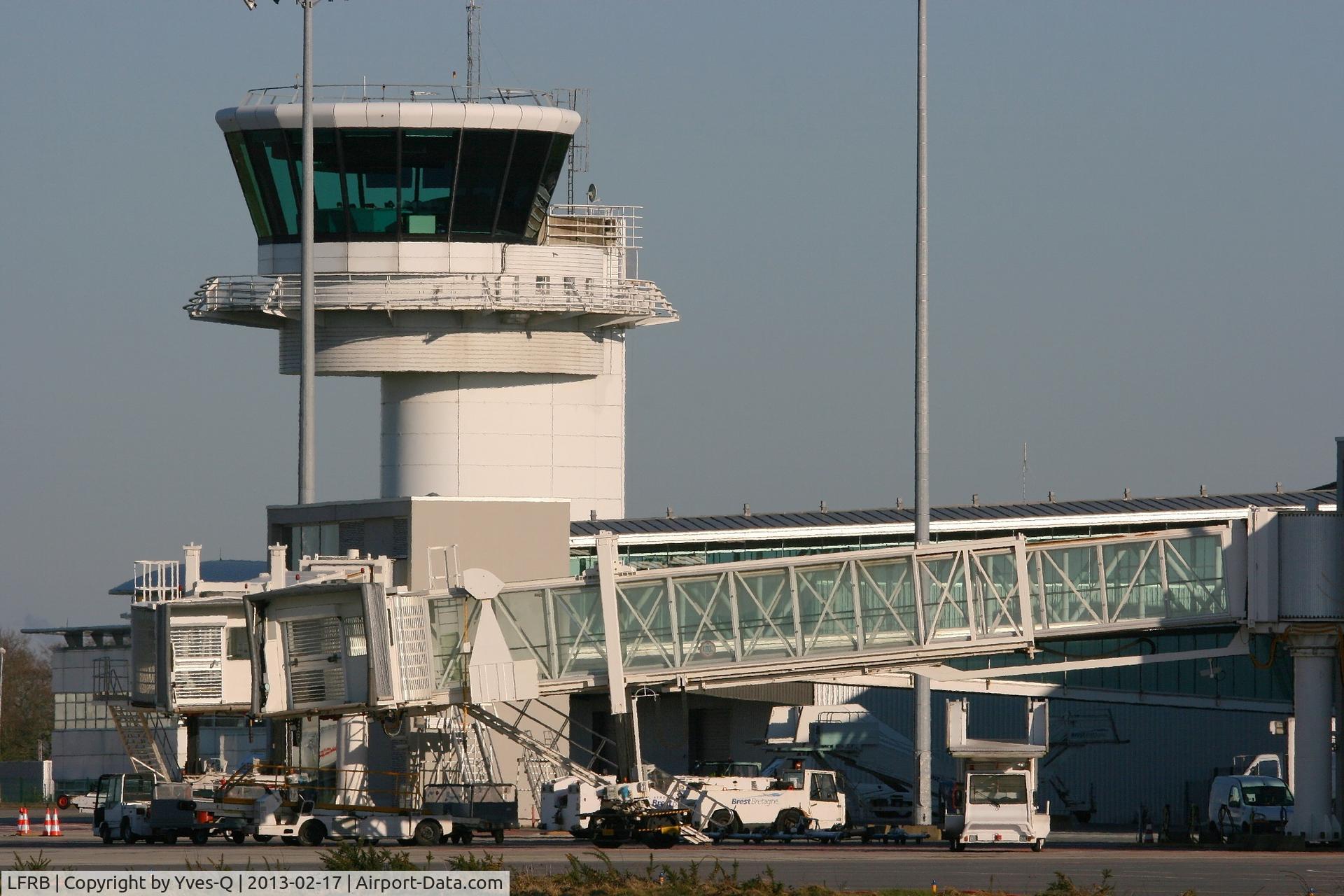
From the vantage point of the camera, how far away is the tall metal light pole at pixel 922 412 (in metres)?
51.4

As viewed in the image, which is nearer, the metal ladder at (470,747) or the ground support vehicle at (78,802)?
the metal ladder at (470,747)

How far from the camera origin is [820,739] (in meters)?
74.2

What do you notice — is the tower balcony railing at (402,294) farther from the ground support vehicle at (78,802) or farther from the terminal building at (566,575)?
the ground support vehicle at (78,802)

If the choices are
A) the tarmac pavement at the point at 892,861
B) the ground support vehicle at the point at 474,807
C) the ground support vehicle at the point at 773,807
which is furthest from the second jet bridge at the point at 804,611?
the ground support vehicle at the point at 773,807

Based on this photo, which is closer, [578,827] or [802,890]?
[802,890]

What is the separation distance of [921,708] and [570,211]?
30.3 metres

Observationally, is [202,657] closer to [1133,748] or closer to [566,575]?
[566,575]

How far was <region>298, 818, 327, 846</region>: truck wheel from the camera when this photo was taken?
45.9 meters

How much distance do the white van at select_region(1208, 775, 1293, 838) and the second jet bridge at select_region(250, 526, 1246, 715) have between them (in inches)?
364

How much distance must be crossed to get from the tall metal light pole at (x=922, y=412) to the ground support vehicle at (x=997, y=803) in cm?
450

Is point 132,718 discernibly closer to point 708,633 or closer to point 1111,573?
point 708,633

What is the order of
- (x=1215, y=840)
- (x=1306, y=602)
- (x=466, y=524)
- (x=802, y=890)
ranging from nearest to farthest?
(x=802, y=890) → (x=1306, y=602) → (x=1215, y=840) → (x=466, y=524)

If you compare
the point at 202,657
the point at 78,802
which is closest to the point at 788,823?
the point at 202,657

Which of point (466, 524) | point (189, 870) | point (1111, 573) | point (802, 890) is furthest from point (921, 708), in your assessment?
point (189, 870)
